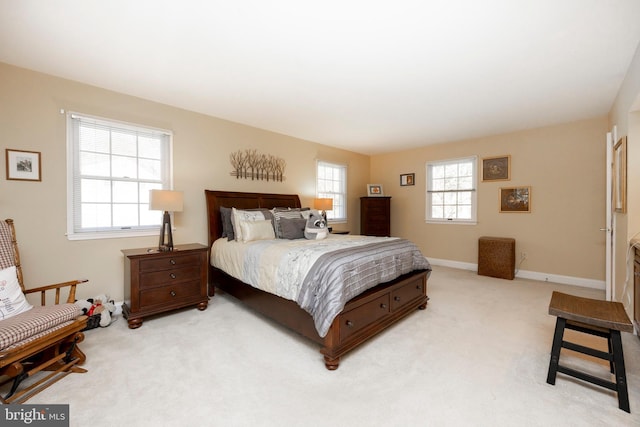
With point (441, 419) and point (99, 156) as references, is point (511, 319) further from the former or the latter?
point (99, 156)

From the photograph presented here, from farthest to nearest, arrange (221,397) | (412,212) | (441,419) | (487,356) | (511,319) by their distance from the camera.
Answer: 1. (412,212)
2. (511,319)
3. (487,356)
4. (221,397)
5. (441,419)

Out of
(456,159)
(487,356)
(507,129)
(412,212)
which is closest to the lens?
(487,356)

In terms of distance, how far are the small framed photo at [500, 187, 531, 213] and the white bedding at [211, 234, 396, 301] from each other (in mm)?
3312

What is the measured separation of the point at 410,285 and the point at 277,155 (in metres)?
3.03

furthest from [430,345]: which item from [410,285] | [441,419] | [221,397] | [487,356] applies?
[221,397]

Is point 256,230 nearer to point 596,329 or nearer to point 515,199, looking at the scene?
point 596,329

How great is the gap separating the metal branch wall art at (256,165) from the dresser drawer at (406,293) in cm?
282

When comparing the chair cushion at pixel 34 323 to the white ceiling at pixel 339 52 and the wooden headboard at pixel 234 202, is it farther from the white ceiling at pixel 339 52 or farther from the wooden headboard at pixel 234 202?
the white ceiling at pixel 339 52

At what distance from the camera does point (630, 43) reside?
7.20 feet

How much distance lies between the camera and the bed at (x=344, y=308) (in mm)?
2094

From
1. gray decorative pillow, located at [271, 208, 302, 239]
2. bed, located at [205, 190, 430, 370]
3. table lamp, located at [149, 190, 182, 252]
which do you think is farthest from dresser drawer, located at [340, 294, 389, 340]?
table lamp, located at [149, 190, 182, 252]

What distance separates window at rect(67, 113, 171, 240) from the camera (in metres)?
2.92

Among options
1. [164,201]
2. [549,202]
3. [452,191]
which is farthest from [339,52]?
[549,202]

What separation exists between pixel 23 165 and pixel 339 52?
10.3 feet
